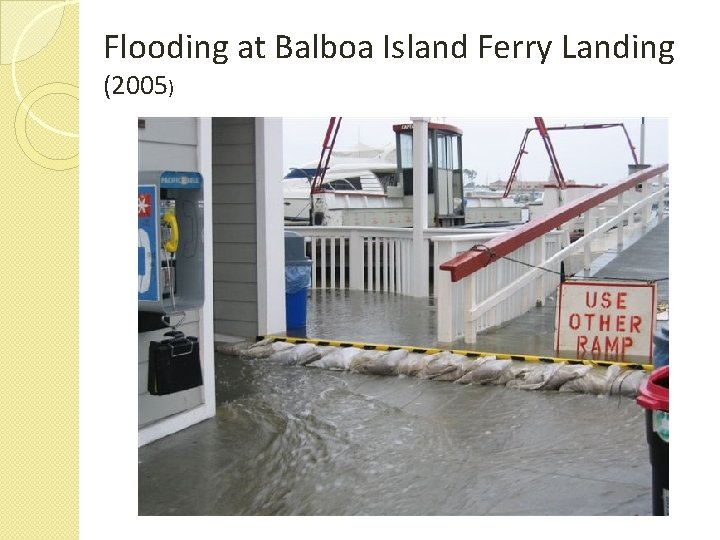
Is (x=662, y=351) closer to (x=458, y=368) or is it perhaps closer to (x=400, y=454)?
(x=400, y=454)

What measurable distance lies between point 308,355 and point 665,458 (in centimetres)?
395

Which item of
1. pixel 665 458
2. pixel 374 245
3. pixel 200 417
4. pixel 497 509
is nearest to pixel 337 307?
pixel 374 245

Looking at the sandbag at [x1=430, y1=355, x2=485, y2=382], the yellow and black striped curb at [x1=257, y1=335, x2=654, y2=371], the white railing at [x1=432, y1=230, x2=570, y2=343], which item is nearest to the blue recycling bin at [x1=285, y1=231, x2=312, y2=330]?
the yellow and black striped curb at [x1=257, y1=335, x2=654, y2=371]

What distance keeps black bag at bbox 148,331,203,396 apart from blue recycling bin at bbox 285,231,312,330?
3.24 m

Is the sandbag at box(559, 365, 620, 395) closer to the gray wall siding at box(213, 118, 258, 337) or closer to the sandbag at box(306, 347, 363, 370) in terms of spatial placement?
the sandbag at box(306, 347, 363, 370)

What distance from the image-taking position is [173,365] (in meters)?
4.93

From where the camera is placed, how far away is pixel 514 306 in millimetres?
8273

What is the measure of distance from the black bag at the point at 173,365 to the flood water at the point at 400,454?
0.41 metres

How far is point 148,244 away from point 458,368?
2678 millimetres

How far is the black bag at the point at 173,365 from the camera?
4875 millimetres

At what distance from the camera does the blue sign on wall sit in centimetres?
482

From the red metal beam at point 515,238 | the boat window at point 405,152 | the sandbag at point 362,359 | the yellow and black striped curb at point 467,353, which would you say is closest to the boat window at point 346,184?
the boat window at point 405,152

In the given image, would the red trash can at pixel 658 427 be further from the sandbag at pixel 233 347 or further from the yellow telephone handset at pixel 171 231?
the sandbag at pixel 233 347

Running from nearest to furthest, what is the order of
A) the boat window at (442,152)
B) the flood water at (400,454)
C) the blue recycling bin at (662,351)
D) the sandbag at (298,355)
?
the blue recycling bin at (662,351), the flood water at (400,454), the sandbag at (298,355), the boat window at (442,152)
